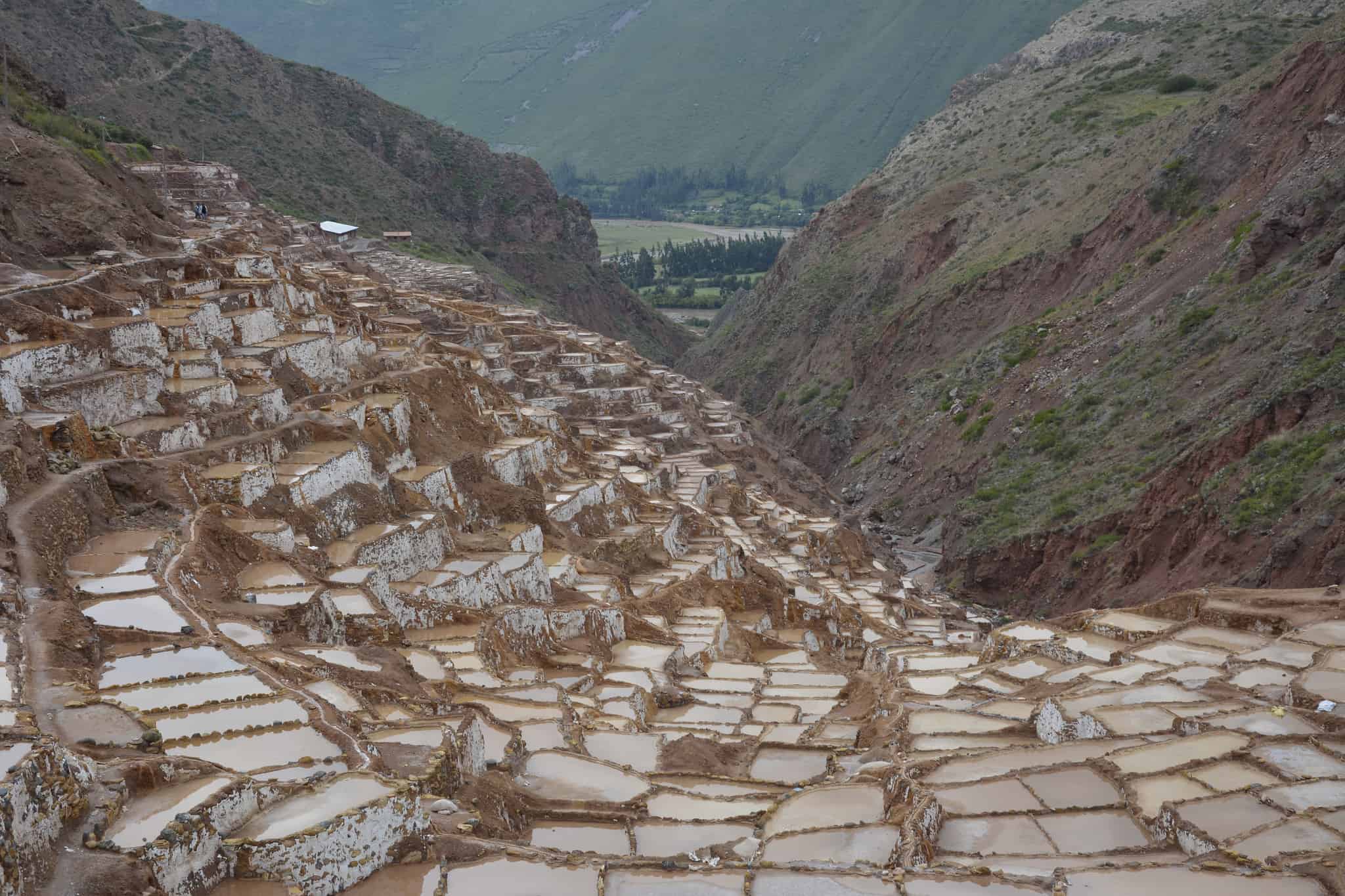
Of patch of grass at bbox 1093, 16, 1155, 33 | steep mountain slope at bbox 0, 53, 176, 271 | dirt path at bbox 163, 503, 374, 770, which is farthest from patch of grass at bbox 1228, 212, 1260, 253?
patch of grass at bbox 1093, 16, 1155, 33

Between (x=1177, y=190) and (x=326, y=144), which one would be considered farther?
(x=326, y=144)

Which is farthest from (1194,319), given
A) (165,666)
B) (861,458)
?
(165,666)

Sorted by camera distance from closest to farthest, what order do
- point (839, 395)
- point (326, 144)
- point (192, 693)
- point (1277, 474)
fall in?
point (192, 693), point (1277, 474), point (839, 395), point (326, 144)

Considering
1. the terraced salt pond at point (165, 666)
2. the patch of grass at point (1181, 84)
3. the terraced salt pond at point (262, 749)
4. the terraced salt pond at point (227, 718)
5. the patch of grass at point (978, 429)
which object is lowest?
the patch of grass at point (978, 429)

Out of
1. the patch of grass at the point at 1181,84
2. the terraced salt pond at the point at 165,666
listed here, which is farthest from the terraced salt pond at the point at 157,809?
the patch of grass at the point at 1181,84

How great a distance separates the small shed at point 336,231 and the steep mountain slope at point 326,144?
5.00m

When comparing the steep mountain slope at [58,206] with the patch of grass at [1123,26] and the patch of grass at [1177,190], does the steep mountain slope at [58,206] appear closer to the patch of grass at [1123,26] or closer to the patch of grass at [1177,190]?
the patch of grass at [1177,190]

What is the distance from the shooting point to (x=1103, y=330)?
45125 mm

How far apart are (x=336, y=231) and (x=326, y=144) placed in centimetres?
2430

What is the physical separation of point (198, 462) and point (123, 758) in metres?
9.88

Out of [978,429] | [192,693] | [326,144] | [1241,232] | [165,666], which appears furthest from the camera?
[326,144]

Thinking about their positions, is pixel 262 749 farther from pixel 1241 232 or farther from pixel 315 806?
pixel 1241 232

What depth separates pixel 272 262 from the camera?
3105cm

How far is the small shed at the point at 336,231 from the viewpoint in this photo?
2501 inches
